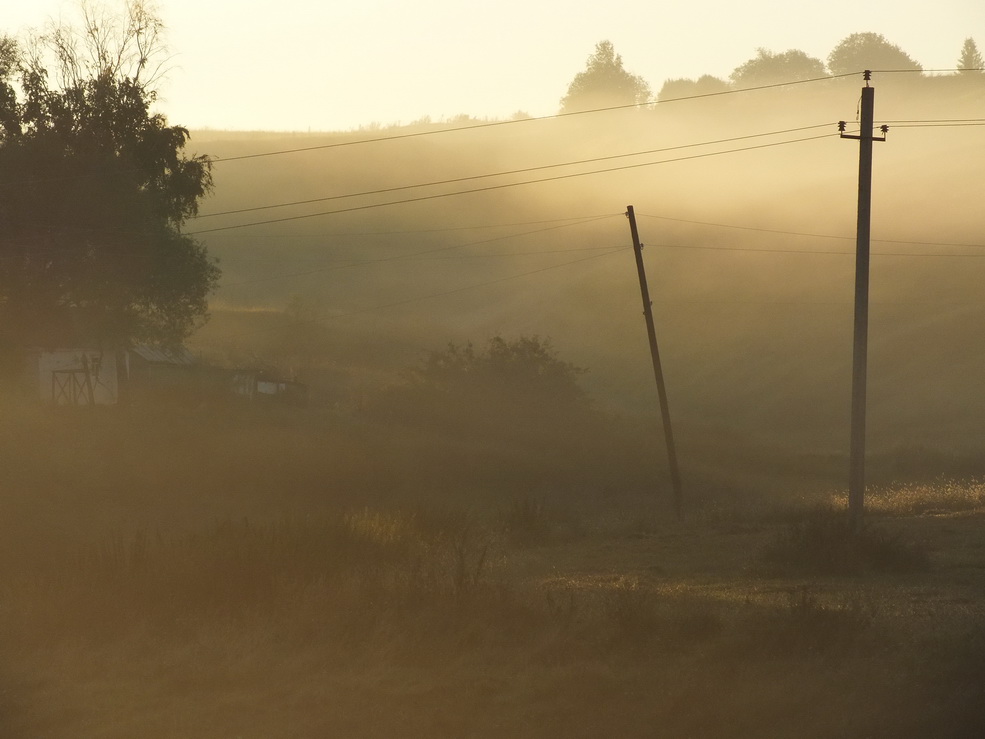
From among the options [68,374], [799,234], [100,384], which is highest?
[799,234]

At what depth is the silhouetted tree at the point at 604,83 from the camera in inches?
6821

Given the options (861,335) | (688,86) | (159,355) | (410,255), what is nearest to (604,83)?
(688,86)

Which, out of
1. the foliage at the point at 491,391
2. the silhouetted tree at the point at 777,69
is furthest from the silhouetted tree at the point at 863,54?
the foliage at the point at 491,391

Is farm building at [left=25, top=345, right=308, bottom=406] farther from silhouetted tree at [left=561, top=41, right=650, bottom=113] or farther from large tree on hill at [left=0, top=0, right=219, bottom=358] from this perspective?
silhouetted tree at [left=561, top=41, right=650, bottom=113]

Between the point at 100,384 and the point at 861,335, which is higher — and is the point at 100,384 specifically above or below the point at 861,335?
below

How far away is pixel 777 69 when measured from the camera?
610 ft

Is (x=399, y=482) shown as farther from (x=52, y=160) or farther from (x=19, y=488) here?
(x=52, y=160)

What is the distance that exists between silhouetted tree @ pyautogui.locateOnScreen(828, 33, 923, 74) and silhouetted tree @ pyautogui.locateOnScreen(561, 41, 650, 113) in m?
38.5

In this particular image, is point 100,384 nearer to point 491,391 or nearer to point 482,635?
point 491,391

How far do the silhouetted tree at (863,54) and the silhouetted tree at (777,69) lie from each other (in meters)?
3.30

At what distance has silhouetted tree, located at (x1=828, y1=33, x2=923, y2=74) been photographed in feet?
602

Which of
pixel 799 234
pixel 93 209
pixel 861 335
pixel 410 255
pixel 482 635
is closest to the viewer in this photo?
pixel 482 635

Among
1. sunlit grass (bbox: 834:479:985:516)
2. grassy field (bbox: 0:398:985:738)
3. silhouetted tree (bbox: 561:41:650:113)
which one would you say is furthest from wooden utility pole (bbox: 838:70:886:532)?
silhouetted tree (bbox: 561:41:650:113)

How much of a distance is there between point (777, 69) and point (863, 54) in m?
14.7
